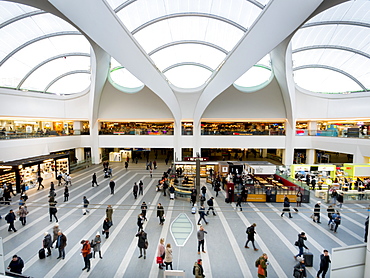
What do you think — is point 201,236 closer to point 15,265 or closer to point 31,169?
point 15,265

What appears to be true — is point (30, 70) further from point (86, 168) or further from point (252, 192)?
point (252, 192)

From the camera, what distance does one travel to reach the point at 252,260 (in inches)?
278

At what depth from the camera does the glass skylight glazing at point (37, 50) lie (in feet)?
48.7

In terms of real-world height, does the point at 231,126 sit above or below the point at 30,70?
below

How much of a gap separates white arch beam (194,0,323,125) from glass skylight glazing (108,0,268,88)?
6.37 m

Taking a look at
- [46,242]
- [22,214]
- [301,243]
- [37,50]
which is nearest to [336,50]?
[301,243]

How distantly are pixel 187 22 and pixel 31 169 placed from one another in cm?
1785

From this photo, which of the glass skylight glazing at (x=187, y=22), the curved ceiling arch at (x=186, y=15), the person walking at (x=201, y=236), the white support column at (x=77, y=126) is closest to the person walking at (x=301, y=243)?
the person walking at (x=201, y=236)

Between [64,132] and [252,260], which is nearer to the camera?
[252,260]

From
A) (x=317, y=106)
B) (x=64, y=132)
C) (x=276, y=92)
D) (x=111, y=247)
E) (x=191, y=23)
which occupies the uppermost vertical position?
(x=191, y=23)

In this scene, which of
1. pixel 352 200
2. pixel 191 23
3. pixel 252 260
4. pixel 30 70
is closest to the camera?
pixel 252 260

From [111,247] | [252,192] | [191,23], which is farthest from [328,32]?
[111,247]

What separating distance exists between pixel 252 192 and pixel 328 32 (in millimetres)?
16010

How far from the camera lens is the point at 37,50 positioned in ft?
62.8
